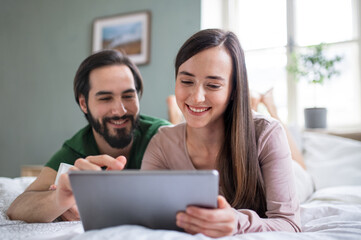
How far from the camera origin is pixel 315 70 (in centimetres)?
269

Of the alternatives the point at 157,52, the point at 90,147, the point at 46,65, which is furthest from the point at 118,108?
the point at 46,65

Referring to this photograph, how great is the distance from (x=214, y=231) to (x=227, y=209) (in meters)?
0.05

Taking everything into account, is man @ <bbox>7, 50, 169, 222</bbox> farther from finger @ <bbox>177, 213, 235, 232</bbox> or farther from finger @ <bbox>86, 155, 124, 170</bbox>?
finger @ <bbox>177, 213, 235, 232</bbox>

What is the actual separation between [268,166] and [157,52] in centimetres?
233

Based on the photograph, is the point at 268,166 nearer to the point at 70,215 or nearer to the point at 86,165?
the point at 86,165

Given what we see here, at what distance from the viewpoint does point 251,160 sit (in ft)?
3.32

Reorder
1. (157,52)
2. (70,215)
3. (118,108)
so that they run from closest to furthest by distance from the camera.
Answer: (70,215)
(118,108)
(157,52)

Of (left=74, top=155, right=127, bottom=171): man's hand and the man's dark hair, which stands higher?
the man's dark hair

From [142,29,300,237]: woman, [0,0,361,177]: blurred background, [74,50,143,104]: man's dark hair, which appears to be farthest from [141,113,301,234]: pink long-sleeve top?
[0,0,361,177]: blurred background

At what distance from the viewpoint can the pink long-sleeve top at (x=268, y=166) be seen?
34.2 inches

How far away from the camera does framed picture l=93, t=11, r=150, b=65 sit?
317cm

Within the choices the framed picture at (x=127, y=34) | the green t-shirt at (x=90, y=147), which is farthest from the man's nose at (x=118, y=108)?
the framed picture at (x=127, y=34)

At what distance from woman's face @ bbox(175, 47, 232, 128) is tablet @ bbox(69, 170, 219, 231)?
419 mm

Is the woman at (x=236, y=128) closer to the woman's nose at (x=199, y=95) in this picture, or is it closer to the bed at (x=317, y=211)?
the woman's nose at (x=199, y=95)
